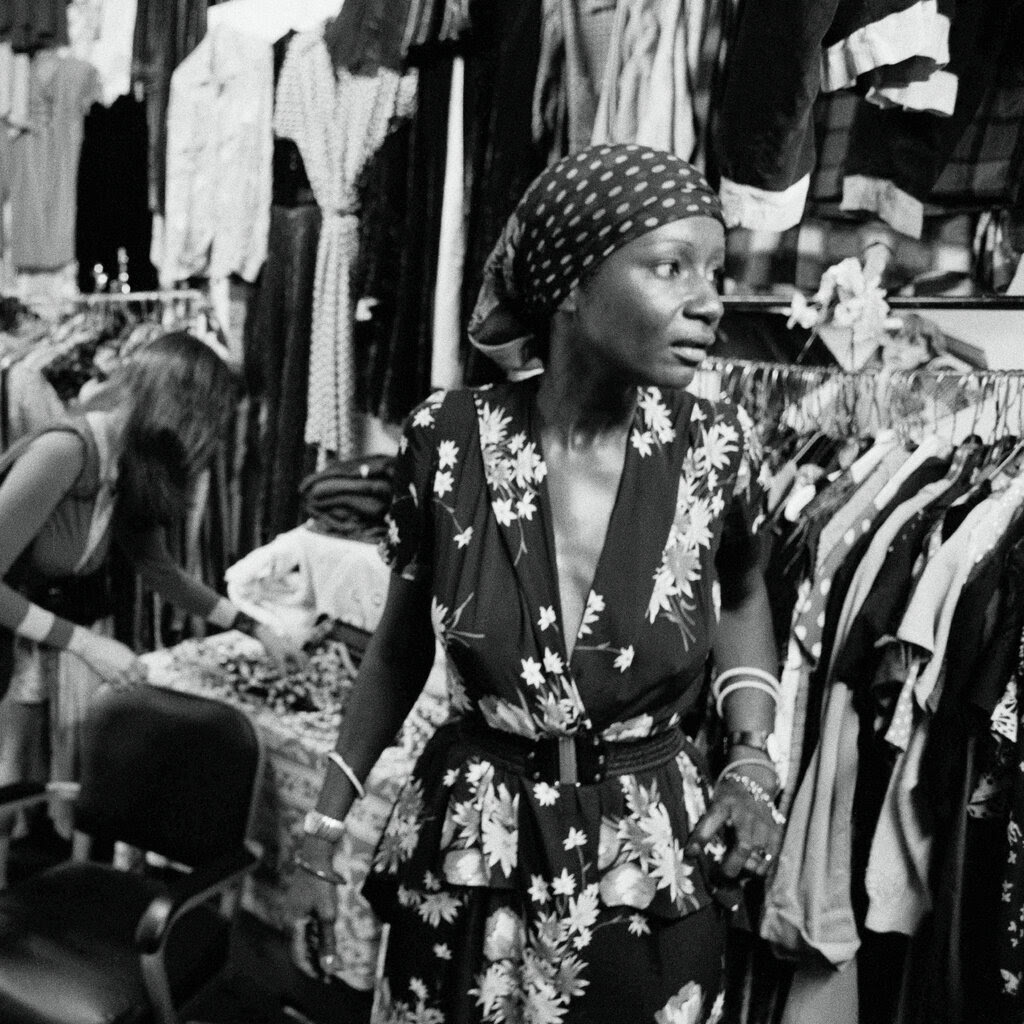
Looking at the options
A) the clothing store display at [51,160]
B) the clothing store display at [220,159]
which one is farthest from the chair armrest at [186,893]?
the clothing store display at [51,160]

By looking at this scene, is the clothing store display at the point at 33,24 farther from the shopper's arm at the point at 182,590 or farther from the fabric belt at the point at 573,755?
the fabric belt at the point at 573,755

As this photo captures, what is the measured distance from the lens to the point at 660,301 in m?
1.10

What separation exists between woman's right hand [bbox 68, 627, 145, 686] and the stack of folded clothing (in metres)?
0.63

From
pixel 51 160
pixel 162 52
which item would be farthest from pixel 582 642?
pixel 51 160

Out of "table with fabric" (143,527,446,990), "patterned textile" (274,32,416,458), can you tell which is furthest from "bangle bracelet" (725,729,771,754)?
"patterned textile" (274,32,416,458)

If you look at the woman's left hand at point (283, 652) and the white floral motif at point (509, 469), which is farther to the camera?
the woman's left hand at point (283, 652)

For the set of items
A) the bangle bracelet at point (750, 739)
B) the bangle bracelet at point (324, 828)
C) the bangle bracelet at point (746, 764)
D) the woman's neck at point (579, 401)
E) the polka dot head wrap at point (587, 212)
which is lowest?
the bangle bracelet at point (324, 828)

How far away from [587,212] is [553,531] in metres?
0.35

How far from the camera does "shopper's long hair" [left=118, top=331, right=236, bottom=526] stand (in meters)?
2.14

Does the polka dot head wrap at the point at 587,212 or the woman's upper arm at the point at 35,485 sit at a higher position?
the polka dot head wrap at the point at 587,212

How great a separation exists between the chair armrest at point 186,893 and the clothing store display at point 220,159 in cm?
217

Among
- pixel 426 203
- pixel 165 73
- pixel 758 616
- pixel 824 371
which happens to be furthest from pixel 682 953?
pixel 165 73

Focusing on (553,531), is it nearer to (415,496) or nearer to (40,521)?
(415,496)

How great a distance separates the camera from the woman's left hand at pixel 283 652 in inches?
98.0
